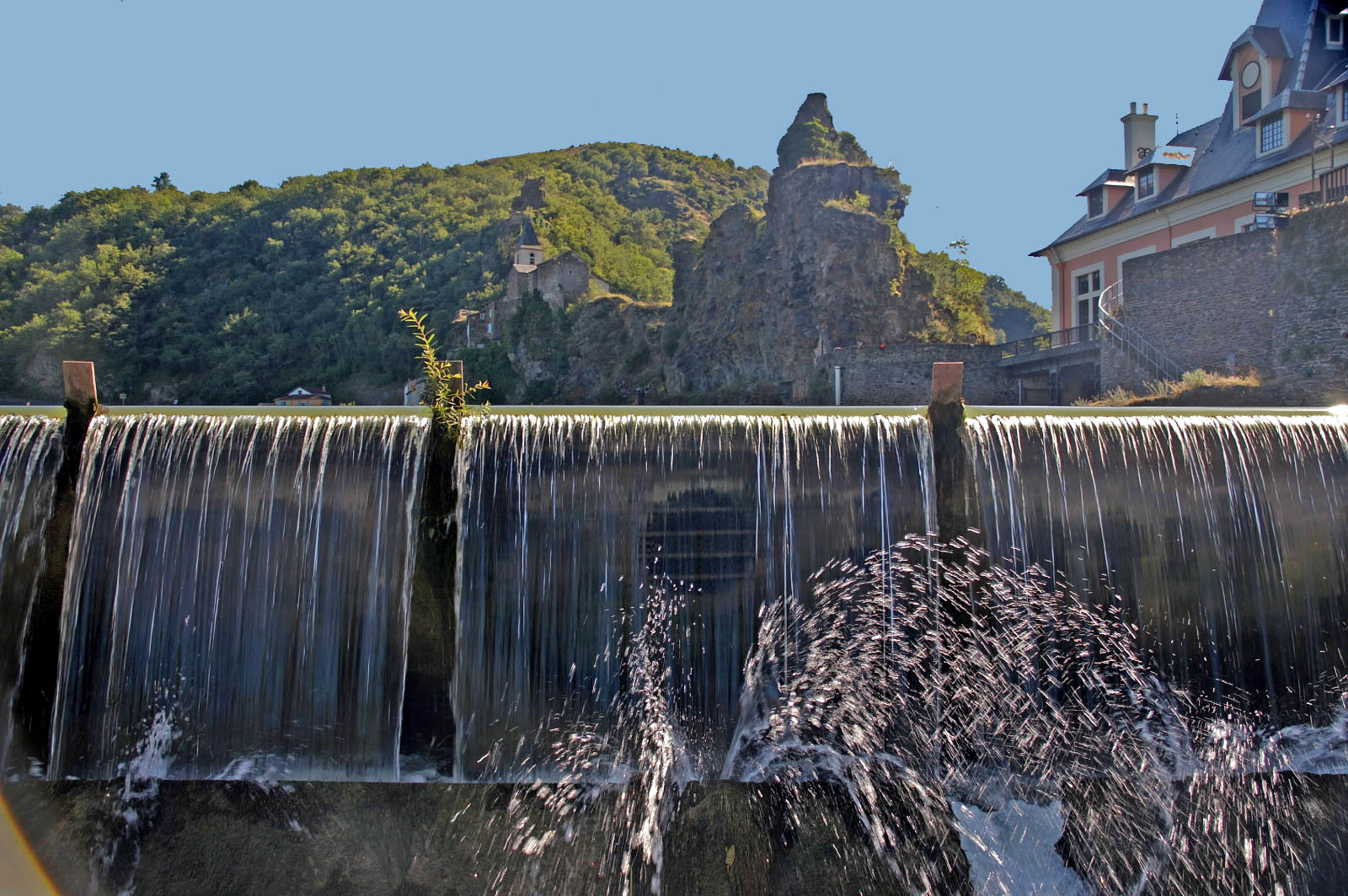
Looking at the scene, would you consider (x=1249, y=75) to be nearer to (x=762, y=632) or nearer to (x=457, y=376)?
(x=762, y=632)

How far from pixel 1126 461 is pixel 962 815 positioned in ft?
14.7

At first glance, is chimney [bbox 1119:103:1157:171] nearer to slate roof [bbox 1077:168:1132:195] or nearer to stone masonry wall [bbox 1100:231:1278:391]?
slate roof [bbox 1077:168:1132:195]

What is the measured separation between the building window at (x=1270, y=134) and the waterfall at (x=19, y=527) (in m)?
28.2

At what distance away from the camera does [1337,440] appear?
11.6m

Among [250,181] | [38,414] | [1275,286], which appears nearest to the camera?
[38,414]

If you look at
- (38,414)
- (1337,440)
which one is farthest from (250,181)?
(1337,440)

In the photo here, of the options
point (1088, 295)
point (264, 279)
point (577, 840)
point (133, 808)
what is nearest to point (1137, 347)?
point (1088, 295)

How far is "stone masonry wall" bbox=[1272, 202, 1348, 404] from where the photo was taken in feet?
62.8

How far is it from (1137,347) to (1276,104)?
25.0 feet

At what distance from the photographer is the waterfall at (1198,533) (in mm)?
10898

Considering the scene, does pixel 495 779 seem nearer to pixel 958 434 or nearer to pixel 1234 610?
pixel 958 434

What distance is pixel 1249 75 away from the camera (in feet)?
90.9

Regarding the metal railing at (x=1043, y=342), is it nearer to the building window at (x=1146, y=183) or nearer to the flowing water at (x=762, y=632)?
the building window at (x=1146, y=183)

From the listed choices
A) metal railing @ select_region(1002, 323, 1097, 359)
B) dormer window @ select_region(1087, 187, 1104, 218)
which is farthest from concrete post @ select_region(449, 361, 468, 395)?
dormer window @ select_region(1087, 187, 1104, 218)
